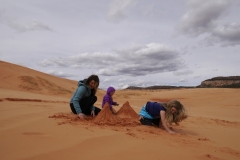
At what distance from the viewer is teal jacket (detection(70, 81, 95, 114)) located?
165 inches

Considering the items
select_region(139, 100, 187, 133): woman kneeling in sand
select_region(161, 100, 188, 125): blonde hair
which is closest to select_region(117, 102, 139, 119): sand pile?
select_region(139, 100, 187, 133): woman kneeling in sand

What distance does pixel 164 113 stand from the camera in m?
3.84

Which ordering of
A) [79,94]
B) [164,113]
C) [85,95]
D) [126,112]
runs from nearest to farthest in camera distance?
1. [164,113]
2. [79,94]
3. [85,95]
4. [126,112]

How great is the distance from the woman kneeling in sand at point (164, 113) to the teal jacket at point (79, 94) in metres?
1.27

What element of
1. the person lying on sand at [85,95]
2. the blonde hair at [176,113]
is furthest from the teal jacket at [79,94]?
the blonde hair at [176,113]

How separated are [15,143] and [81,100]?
2361mm

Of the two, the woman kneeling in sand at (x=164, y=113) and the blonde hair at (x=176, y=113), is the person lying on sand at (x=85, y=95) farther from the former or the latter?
the blonde hair at (x=176, y=113)

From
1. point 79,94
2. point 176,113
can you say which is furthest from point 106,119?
point 176,113

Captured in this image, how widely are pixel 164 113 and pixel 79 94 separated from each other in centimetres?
174

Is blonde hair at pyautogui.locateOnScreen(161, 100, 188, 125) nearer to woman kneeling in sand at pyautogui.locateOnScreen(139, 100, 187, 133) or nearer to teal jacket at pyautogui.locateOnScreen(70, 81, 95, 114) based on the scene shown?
woman kneeling in sand at pyautogui.locateOnScreen(139, 100, 187, 133)

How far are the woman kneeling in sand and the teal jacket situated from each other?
1265mm

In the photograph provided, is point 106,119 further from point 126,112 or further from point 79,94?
point 126,112

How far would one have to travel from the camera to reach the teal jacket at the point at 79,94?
4.19 m

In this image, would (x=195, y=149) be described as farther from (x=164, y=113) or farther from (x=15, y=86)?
(x=15, y=86)
